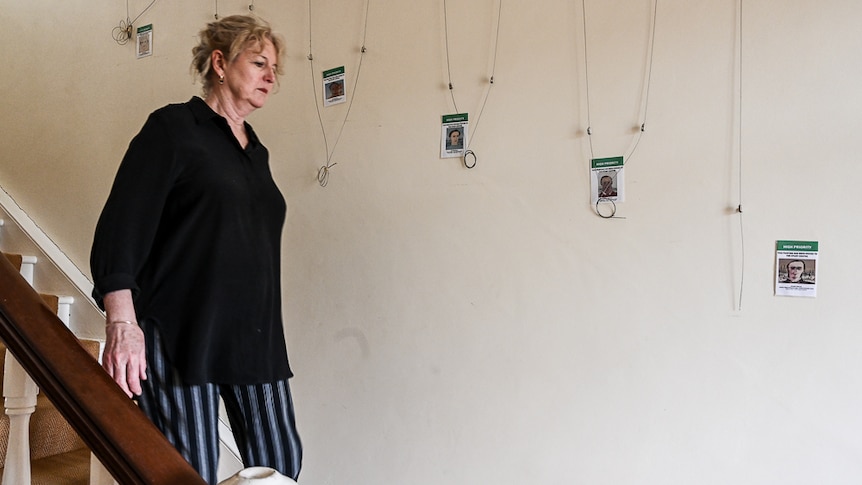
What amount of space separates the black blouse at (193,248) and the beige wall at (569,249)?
571 millimetres

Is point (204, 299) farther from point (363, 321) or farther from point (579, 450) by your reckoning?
point (579, 450)

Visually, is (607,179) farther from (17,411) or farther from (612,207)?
(17,411)

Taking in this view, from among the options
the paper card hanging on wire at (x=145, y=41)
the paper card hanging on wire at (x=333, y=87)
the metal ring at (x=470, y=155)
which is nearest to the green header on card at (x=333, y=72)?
the paper card hanging on wire at (x=333, y=87)

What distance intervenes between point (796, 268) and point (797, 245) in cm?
5

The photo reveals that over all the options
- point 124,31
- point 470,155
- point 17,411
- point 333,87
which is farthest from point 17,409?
point 124,31

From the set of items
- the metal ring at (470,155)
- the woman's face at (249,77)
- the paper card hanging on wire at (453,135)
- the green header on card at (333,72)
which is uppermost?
the green header on card at (333,72)

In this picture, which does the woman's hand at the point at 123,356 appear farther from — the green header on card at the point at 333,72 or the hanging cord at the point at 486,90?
the green header on card at the point at 333,72

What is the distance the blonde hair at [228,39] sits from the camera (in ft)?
4.51

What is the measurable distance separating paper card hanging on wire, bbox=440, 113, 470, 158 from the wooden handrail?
3.50ft

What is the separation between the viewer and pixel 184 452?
120 cm

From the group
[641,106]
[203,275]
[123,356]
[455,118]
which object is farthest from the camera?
[455,118]

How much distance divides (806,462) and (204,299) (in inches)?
50.1

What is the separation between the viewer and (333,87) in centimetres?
196

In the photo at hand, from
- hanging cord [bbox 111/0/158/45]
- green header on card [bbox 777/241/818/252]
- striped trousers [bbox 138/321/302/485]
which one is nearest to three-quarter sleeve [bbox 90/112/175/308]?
striped trousers [bbox 138/321/302/485]
